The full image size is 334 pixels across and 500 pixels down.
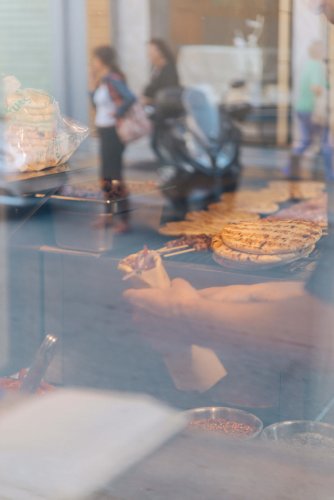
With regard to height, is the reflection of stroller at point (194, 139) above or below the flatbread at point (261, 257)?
below

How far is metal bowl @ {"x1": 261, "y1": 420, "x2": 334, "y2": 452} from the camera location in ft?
7.25

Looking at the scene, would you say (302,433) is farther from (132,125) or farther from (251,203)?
(132,125)

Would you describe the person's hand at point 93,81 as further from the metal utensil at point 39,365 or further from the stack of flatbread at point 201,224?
the metal utensil at point 39,365

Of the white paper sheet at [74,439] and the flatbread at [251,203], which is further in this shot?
the flatbread at [251,203]

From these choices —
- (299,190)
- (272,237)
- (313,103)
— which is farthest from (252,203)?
(313,103)

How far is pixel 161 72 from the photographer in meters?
8.24

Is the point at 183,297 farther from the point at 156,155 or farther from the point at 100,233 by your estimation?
the point at 156,155

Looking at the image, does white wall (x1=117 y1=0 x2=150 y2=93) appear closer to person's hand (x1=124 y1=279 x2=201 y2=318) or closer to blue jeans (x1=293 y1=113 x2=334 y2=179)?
blue jeans (x1=293 y1=113 x2=334 y2=179)

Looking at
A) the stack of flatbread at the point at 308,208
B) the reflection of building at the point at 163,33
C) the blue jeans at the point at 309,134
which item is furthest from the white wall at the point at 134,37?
the stack of flatbread at the point at 308,208

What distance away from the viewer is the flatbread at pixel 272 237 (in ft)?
7.47

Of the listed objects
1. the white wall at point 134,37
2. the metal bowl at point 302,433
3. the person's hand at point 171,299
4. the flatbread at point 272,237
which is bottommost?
the metal bowl at point 302,433

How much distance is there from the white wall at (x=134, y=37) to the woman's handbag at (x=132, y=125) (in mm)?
1766

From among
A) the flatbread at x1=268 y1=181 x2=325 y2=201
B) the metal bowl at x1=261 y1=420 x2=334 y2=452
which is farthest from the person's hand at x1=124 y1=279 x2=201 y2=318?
the flatbread at x1=268 y1=181 x2=325 y2=201

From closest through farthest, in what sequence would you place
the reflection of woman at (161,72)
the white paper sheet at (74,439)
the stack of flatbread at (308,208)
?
the white paper sheet at (74,439), the stack of flatbread at (308,208), the reflection of woman at (161,72)
